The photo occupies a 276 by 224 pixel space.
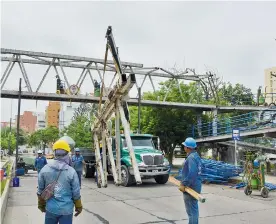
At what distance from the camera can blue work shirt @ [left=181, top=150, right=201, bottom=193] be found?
615 cm

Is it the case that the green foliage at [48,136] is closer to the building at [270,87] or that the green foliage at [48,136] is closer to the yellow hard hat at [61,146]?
the building at [270,87]

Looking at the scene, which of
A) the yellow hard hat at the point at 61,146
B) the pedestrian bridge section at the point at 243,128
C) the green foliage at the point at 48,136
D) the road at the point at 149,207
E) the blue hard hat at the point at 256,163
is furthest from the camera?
the green foliage at the point at 48,136

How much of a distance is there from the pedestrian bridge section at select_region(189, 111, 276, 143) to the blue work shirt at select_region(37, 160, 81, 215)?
657 inches

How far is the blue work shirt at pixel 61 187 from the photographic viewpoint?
4.57 m

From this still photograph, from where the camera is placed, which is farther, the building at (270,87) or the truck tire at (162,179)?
the building at (270,87)

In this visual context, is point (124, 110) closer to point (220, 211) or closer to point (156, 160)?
point (156, 160)

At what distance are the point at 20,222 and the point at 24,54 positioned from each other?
1839cm

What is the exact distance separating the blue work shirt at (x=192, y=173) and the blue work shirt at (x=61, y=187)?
2301mm

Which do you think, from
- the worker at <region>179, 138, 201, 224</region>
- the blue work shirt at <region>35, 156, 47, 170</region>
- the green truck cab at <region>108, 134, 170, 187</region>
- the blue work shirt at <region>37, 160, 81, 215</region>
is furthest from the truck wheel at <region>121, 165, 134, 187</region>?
the blue work shirt at <region>37, 160, 81, 215</region>

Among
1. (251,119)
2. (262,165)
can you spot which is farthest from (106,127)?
(251,119)

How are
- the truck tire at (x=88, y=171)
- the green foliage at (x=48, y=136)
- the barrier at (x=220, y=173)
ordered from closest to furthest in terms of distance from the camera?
the barrier at (x=220, y=173) → the truck tire at (x=88, y=171) → the green foliage at (x=48, y=136)

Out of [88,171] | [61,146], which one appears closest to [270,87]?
[88,171]

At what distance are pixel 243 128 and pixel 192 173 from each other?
16.7m

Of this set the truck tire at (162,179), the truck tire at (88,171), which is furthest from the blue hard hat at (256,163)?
the truck tire at (88,171)
